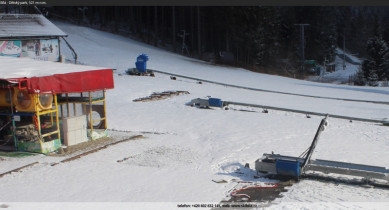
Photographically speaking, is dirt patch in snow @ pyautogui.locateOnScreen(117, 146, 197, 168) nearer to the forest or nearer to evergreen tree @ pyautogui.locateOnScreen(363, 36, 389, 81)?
the forest

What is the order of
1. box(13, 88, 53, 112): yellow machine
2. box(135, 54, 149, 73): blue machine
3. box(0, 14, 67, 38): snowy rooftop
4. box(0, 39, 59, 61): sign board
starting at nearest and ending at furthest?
box(13, 88, 53, 112): yellow machine < box(0, 39, 59, 61): sign board < box(0, 14, 67, 38): snowy rooftop < box(135, 54, 149, 73): blue machine

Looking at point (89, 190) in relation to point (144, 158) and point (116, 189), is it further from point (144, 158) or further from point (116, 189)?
point (144, 158)

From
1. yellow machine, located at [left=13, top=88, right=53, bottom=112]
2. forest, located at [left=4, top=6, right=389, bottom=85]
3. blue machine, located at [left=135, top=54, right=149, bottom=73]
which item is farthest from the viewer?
forest, located at [left=4, top=6, right=389, bottom=85]

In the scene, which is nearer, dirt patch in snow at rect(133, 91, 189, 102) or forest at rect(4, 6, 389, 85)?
dirt patch in snow at rect(133, 91, 189, 102)

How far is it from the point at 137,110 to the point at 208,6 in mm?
34370

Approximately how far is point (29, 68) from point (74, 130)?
2.23m

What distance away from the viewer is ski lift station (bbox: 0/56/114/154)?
12406 millimetres

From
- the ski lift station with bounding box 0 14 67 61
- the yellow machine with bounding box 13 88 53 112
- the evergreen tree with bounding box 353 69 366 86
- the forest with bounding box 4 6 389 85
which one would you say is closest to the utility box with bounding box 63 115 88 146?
the yellow machine with bounding box 13 88 53 112

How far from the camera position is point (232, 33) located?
50.0 meters

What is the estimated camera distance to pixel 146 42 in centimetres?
4981

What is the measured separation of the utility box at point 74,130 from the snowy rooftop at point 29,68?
1434mm

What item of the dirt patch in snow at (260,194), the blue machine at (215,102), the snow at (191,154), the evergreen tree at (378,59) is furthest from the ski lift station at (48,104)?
the evergreen tree at (378,59)

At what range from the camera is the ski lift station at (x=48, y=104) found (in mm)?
12406

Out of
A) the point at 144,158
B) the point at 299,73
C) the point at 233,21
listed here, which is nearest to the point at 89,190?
the point at 144,158
